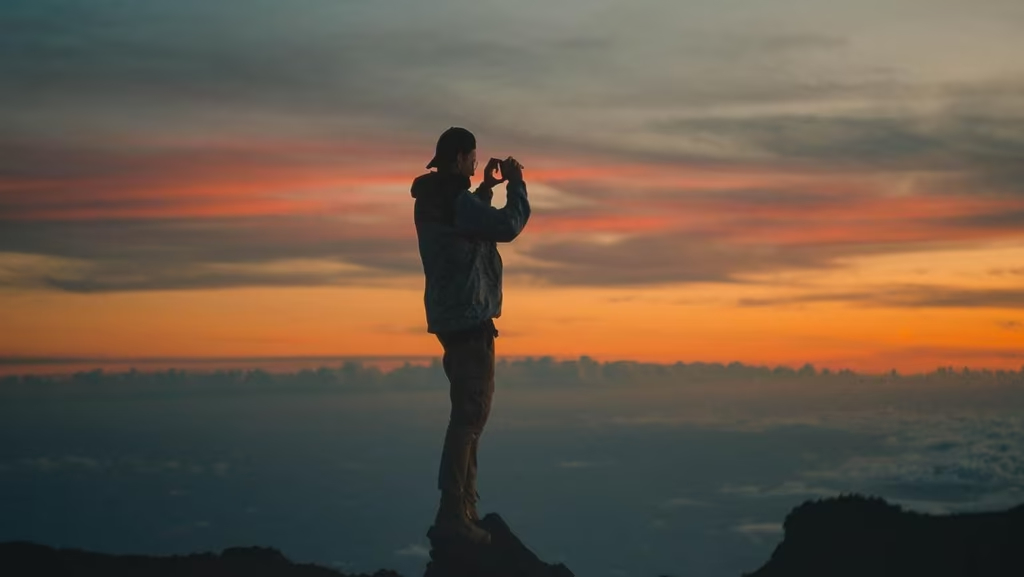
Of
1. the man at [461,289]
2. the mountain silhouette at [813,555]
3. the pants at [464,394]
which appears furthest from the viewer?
the mountain silhouette at [813,555]

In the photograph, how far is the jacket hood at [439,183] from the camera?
1337 cm

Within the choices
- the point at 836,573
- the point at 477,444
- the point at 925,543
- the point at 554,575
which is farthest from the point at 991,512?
the point at 477,444

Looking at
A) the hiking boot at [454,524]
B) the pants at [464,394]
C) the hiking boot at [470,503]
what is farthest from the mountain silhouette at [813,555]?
the pants at [464,394]

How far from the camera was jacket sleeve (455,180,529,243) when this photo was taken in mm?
12844

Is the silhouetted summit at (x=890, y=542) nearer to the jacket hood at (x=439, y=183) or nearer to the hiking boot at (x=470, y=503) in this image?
the hiking boot at (x=470, y=503)

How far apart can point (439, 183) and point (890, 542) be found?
6.51 m

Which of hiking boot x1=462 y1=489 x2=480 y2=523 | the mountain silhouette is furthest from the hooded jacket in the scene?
the mountain silhouette

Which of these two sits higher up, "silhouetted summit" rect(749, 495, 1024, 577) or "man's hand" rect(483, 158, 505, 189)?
"man's hand" rect(483, 158, 505, 189)

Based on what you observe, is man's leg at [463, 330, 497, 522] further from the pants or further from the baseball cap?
the baseball cap

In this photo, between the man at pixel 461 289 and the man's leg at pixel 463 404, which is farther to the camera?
the man's leg at pixel 463 404

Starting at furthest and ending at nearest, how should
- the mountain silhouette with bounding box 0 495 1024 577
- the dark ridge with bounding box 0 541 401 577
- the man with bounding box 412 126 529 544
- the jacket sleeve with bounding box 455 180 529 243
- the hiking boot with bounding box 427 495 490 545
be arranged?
1. the dark ridge with bounding box 0 541 401 577
2. the mountain silhouette with bounding box 0 495 1024 577
3. the hiking boot with bounding box 427 495 490 545
4. the man with bounding box 412 126 529 544
5. the jacket sleeve with bounding box 455 180 529 243

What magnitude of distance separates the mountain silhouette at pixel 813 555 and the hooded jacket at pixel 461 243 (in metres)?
2.57

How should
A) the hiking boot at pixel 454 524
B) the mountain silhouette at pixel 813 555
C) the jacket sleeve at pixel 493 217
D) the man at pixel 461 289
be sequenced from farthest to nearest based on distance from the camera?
the mountain silhouette at pixel 813 555, the hiking boot at pixel 454 524, the man at pixel 461 289, the jacket sleeve at pixel 493 217

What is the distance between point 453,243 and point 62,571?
224 inches
